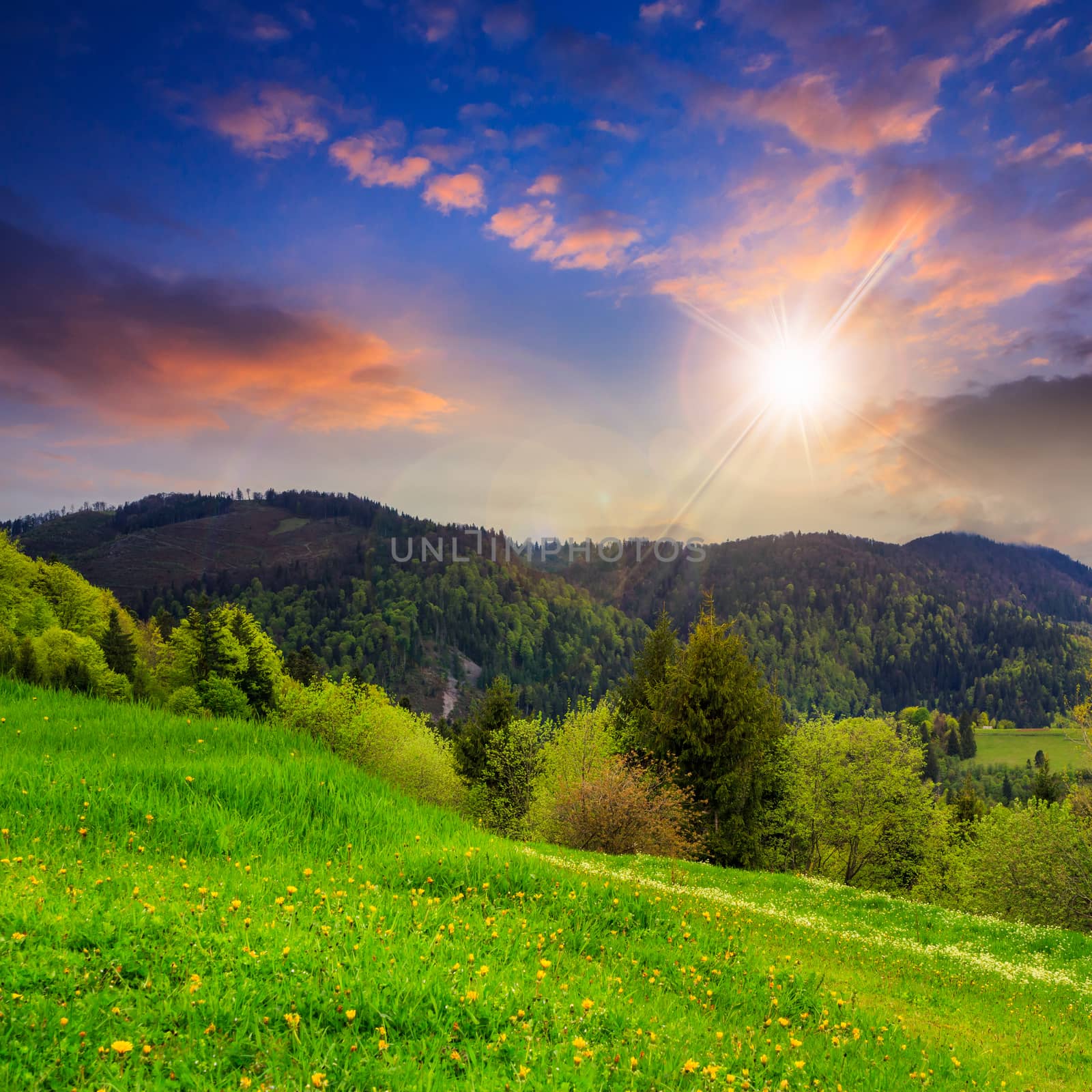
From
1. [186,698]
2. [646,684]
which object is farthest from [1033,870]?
[186,698]

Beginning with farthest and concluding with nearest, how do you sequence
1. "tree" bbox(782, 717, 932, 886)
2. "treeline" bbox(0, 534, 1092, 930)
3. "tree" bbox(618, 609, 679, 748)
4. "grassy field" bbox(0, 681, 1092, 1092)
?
1. "tree" bbox(782, 717, 932, 886)
2. "tree" bbox(618, 609, 679, 748)
3. "treeline" bbox(0, 534, 1092, 930)
4. "grassy field" bbox(0, 681, 1092, 1092)

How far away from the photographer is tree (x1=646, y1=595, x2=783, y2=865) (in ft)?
115

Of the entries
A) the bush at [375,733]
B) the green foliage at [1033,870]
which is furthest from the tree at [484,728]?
the green foliage at [1033,870]

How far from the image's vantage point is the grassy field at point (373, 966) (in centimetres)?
471

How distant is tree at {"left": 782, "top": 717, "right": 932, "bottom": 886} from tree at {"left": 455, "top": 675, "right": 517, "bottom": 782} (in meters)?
21.5

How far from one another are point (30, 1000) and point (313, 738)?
34.8 feet

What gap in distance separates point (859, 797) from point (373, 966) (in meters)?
46.3

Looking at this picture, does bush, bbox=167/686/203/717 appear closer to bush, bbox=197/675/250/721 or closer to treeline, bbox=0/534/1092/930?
treeline, bbox=0/534/1092/930

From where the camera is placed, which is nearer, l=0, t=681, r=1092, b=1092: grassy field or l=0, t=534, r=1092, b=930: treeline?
l=0, t=681, r=1092, b=1092: grassy field

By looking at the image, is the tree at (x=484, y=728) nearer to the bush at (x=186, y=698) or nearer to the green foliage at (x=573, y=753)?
the green foliage at (x=573, y=753)

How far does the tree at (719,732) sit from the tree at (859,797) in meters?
9.98

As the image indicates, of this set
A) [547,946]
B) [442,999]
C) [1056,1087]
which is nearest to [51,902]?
[442,999]

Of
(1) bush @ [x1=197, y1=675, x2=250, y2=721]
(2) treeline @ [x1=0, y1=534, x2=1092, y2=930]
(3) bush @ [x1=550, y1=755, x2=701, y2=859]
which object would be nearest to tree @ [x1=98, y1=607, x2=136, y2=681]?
(2) treeline @ [x1=0, y1=534, x2=1092, y2=930]

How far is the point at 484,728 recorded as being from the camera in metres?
54.6
